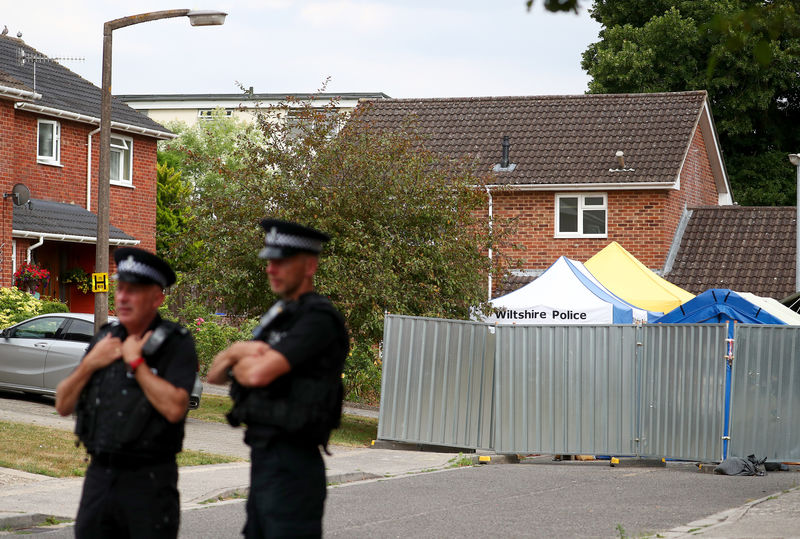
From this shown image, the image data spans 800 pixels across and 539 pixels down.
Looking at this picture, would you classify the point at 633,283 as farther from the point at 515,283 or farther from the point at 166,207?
the point at 166,207

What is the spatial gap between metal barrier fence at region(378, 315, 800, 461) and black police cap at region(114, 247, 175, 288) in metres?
11.7

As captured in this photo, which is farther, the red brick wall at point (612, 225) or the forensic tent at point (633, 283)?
the red brick wall at point (612, 225)

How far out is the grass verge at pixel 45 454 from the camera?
13.1 m

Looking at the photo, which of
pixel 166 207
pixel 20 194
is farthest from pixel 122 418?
pixel 166 207

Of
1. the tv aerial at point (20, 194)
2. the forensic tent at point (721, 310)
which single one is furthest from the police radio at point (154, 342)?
the tv aerial at point (20, 194)

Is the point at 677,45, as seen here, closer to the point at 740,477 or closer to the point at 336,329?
the point at 740,477

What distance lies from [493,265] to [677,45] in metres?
23.2

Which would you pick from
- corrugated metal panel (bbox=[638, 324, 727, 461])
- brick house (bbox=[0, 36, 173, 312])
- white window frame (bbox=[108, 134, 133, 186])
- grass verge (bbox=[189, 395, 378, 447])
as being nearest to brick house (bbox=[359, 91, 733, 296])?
white window frame (bbox=[108, 134, 133, 186])

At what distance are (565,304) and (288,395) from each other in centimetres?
1450

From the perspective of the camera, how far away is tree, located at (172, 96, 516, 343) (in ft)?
60.5

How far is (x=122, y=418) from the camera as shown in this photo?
487 centimetres

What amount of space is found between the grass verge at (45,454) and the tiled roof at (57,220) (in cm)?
1108

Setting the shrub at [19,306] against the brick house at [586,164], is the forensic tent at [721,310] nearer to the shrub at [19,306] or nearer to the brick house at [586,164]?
the brick house at [586,164]

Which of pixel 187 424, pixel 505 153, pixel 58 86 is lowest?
pixel 187 424
